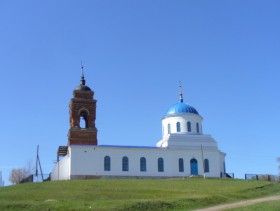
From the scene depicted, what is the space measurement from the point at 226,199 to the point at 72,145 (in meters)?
19.5

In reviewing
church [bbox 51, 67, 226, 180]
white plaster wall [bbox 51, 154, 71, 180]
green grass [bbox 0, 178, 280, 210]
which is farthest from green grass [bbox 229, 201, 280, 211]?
white plaster wall [bbox 51, 154, 71, 180]

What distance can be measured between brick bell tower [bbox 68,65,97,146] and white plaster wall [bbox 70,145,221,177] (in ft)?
5.94

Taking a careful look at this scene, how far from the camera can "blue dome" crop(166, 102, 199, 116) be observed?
5100cm

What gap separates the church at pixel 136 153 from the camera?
4502cm

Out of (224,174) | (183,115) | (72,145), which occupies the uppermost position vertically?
(183,115)

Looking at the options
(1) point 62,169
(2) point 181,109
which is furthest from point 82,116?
(2) point 181,109

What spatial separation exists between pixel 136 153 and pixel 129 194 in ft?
51.7

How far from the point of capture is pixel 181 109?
5125 centimetres

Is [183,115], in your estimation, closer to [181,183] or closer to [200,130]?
A: [200,130]

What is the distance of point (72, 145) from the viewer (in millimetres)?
44750

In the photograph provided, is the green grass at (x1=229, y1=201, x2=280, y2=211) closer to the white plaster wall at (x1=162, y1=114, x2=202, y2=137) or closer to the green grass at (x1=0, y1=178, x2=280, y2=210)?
the green grass at (x1=0, y1=178, x2=280, y2=210)

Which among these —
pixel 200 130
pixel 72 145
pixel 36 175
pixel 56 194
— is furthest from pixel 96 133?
pixel 56 194

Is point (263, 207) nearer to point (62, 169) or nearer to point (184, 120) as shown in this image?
point (184, 120)

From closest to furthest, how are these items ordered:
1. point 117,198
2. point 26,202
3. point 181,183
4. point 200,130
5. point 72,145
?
point 26,202 < point 117,198 < point 181,183 < point 72,145 < point 200,130
